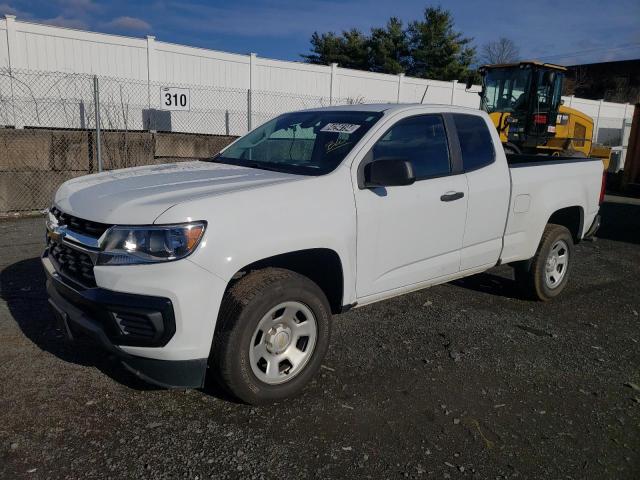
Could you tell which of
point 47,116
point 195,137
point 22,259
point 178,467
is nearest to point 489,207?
point 178,467

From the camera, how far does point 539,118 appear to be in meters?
12.7

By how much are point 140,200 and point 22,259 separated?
167 inches

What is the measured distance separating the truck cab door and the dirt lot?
0.66m

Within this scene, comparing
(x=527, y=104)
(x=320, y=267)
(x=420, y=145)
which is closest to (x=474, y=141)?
(x=420, y=145)

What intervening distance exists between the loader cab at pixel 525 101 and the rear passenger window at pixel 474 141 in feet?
27.4

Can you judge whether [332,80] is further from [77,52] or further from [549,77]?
[77,52]

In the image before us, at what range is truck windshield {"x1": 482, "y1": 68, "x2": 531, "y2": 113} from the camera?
42.3ft

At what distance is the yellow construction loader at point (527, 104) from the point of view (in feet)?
41.6

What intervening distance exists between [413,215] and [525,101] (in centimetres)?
1045

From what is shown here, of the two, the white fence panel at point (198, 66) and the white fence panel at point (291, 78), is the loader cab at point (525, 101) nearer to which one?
the white fence panel at point (291, 78)

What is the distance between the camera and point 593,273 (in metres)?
6.73

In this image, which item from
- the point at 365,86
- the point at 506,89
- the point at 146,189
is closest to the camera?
the point at 146,189

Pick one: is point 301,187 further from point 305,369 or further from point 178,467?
point 178,467

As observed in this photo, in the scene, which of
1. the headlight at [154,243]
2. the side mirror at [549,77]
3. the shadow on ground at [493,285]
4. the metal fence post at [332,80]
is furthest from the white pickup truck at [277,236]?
the metal fence post at [332,80]
